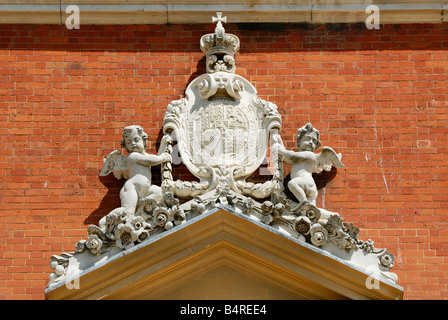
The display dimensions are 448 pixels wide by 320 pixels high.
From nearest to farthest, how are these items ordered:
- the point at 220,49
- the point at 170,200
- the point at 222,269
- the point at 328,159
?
the point at 170,200 → the point at 222,269 → the point at 328,159 → the point at 220,49

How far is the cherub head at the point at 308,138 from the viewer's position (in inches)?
491

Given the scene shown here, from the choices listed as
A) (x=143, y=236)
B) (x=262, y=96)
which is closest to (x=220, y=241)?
(x=143, y=236)

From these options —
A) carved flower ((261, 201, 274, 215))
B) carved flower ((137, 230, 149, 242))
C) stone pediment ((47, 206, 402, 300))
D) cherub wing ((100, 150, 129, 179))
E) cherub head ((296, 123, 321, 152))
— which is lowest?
stone pediment ((47, 206, 402, 300))

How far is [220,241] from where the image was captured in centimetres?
1177

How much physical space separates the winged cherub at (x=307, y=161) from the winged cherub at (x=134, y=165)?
128cm

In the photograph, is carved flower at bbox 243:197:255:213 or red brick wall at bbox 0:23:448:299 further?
red brick wall at bbox 0:23:448:299

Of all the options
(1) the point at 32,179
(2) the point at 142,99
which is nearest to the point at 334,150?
(2) the point at 142,99

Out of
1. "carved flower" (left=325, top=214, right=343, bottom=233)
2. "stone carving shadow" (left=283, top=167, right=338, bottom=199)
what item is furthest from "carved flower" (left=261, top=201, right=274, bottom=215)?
"stone carving shadow" (left=283, top=167, right=338, bottom=199)

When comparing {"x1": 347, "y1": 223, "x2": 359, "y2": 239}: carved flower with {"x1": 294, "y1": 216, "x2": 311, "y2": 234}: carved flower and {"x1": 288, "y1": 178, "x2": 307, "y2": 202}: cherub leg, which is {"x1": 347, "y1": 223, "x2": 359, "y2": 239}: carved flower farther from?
{"x1": 288, "y1": 178, "x2": 307, "y2": 202}: cherub leg

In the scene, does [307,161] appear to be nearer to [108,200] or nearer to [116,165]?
[116,165]

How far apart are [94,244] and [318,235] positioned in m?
2.13

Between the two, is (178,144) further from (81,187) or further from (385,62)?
(385,62)

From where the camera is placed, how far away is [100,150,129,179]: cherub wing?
12.5m

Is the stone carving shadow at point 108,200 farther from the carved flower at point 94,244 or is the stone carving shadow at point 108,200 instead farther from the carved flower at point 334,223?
the carved flower at point 334,223
